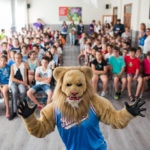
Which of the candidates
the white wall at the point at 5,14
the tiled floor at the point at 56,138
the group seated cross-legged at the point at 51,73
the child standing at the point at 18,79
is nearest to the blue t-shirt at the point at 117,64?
the group seated cross-legged at the point at 51,73

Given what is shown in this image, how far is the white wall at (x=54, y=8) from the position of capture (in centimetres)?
1628

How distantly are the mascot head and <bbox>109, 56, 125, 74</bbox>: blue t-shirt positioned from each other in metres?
3.68

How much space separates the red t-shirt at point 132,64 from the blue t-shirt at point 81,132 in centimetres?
371

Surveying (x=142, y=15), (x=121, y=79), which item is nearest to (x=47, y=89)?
(x=121, y=79)

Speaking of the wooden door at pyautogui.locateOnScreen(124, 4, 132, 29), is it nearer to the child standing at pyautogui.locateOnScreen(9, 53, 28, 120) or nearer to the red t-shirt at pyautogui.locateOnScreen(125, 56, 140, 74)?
the red t-shirt at pyautogui.locateOnScreen(125, 56, 140, 74)

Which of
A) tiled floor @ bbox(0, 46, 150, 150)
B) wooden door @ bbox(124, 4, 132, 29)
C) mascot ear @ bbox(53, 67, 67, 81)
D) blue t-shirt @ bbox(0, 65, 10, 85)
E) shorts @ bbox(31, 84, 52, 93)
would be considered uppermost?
wooden door @ bbox(124, 4, 132, 29)

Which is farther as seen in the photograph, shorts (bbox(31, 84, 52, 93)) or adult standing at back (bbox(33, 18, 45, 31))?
adult standing at back (bbox(33, 18, 45, 31))

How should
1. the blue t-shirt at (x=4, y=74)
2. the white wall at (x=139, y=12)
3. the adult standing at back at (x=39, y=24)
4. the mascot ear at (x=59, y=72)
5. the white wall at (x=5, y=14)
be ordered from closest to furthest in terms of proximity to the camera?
the mascot ear at (x=59, y=72), the blue t-shirt at (x=4, y=74), the white wall at (x=139, y=12), the white wall at (x=5, y=14), the adult standing at back at (x=39, y=24)

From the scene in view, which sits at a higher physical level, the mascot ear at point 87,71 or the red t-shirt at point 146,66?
the mascot ear at point 87,71

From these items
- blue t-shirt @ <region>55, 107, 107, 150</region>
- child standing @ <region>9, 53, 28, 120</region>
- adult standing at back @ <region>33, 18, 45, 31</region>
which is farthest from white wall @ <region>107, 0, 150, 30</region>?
blue t-shirt @ <region>55, 107, 107, 150</region>

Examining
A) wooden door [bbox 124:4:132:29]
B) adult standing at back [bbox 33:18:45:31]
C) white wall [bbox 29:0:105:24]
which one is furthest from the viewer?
white wall [bbox 29:0:105:24]

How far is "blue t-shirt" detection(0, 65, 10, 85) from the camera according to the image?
4.81 meters

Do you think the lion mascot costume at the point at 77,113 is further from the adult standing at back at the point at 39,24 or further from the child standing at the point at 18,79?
the adult standing at back at the point at 39,24

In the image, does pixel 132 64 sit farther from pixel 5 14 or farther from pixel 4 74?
pixel 5 14
